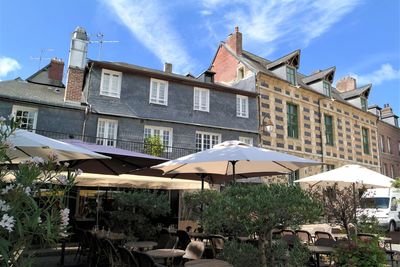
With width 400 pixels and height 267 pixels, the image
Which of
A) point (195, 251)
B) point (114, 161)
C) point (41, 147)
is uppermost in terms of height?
point (114, 161)

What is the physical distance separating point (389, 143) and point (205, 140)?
69.8ft

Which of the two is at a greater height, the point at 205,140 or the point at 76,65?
the point at 76,65

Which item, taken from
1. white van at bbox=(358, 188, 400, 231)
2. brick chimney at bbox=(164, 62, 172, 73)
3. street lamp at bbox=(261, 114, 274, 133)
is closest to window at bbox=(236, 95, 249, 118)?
street lamp at bbox=(261, 114, 274, 133)

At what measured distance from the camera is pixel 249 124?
60.4ft

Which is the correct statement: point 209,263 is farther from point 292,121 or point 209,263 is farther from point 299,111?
point 299,111

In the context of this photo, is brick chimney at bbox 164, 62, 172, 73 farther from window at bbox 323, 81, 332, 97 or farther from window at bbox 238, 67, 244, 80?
window at bbox 323, 81, 332, 97

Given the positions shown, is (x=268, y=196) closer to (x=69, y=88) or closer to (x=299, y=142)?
(x=69, y=88)

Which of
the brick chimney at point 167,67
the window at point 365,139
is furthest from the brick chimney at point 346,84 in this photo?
the brick chimney at point 167,67

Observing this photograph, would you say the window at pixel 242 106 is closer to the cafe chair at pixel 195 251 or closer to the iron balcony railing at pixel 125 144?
the iron balcony railing at pixel 125 144

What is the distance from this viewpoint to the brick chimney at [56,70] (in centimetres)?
1861

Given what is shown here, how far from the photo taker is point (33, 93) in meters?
14.2

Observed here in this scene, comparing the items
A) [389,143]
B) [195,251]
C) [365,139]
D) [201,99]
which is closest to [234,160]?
[195,251]

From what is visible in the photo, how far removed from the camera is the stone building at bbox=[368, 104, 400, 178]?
2845 cm

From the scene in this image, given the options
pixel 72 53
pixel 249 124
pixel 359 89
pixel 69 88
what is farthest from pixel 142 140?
pixel 359 89
